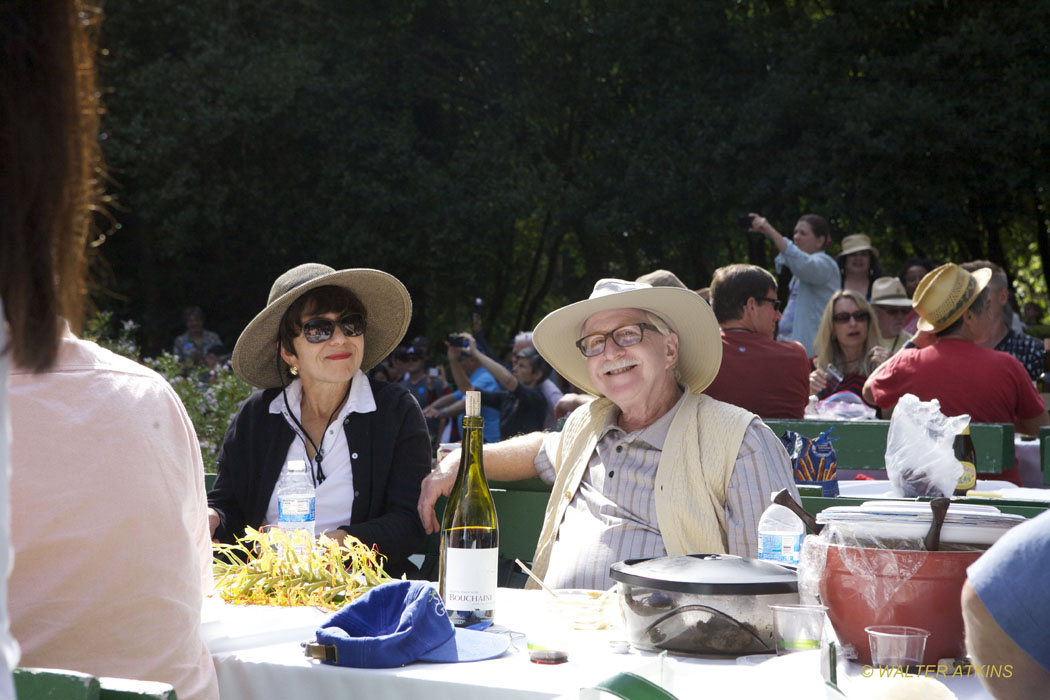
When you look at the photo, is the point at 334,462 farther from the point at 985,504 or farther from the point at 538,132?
the point at 538,132

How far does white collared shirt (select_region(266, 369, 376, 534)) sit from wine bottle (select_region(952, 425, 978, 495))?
84.4 inches

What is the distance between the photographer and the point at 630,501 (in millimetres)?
3615

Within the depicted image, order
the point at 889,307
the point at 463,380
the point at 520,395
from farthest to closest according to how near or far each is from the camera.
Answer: the point at 463,380, the point at 520,395, the point at 889,307

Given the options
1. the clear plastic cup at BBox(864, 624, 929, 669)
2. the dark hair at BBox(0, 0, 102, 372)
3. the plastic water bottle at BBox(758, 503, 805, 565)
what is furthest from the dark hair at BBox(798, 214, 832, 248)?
the dark hair at BBox(0, 0, 102, 372)

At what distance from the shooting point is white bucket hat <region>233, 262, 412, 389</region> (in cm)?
433

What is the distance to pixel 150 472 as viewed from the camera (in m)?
2.06

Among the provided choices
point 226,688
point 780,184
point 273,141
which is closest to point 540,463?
point 226,688

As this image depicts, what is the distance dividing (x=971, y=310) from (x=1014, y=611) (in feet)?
15.7

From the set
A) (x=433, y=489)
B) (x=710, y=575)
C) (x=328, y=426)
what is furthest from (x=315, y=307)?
(x=710, y=575)

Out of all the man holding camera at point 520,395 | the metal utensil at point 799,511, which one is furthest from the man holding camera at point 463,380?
the metal utensil at point 799,511

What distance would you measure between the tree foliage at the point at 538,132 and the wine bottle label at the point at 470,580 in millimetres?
14152

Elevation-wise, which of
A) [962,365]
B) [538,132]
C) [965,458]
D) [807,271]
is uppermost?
[538,132]

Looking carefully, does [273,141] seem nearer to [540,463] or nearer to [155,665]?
[540,463]

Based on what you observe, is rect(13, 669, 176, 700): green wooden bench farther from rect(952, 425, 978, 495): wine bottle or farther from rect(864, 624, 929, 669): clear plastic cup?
rect(952, 425, 978, 495): wine bottle
